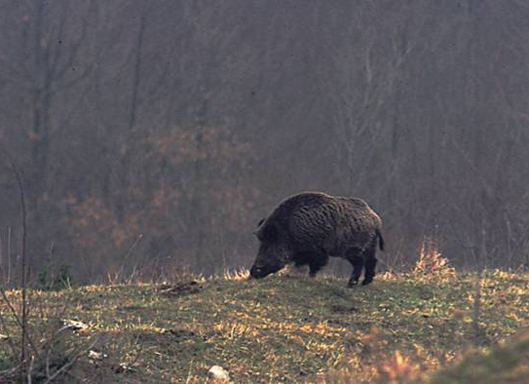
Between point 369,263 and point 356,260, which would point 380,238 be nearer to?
point 369,263

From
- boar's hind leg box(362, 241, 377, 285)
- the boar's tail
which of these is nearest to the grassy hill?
boar's hind leg box(362, 241, 377, 285)

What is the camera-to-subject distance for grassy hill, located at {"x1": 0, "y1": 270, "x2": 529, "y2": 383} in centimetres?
557

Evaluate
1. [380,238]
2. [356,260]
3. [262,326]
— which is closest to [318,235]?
[356,260]

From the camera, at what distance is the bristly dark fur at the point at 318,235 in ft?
30.6

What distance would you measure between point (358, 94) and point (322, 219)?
24098 millimetres

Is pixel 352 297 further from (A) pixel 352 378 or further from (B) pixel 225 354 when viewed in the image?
(A) pixel 352 378

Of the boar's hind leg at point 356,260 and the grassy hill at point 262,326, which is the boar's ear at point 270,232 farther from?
the boar's hind leg at point 356,260

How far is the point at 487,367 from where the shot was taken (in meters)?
1.97

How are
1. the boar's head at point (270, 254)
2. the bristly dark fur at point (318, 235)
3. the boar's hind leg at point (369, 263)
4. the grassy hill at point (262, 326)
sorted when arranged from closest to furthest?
the grassy hill at point (262, 326), the bristly dark fur at point (318, 235), the boar's hind leg at point (369, 263), the boar's head at point (270, 254)

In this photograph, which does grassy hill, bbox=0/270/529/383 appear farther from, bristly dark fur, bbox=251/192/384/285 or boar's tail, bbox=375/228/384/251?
A: boar's tail, bbox=375/228/384/251

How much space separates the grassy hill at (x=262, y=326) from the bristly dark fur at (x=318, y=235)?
0.78 ft

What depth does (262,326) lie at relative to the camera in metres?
7.37

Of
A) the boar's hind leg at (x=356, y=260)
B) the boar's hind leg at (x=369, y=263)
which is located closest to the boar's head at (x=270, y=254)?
the boar's hind leg at (x=356, y=260)

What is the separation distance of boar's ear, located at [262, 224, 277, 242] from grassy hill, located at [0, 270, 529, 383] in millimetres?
476
